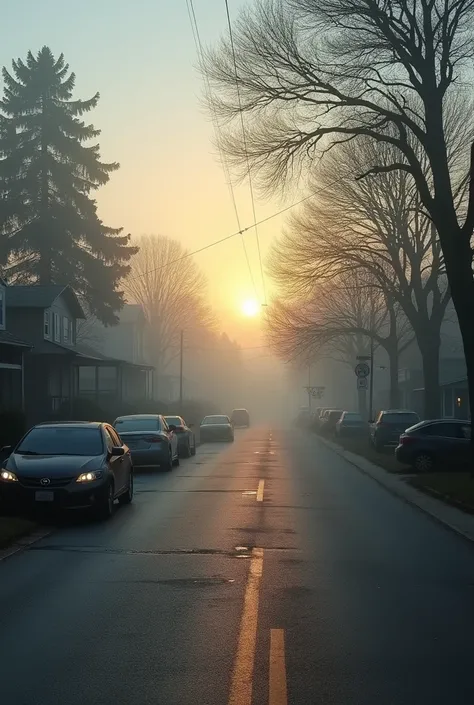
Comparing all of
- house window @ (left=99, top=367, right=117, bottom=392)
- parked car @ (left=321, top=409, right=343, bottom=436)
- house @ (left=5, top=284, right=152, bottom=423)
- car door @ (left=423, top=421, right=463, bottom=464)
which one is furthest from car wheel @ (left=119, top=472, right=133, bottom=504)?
house window @ (left=99, top=367, right=117, bottom=392)

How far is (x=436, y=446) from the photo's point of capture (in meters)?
25.3

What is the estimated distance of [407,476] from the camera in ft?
80.3

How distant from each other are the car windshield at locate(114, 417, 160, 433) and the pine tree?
30.7 m

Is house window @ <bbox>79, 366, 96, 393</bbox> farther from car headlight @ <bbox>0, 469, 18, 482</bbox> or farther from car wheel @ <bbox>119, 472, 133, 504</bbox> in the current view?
car headlight @ <bbox>0, 469, 18, 482</bbox>

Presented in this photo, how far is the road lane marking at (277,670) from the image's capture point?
244 inches

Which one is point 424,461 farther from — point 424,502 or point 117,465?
point 117,465

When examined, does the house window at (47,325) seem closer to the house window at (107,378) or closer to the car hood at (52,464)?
the house window at (107,378)

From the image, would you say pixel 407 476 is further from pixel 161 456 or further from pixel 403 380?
pixel 403 380

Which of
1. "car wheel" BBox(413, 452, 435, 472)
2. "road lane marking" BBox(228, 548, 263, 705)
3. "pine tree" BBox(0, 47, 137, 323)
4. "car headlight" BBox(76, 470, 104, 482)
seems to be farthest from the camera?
"pine tree" BBox(0, 47, 137, 323)

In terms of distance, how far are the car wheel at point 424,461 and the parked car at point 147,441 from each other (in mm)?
6787

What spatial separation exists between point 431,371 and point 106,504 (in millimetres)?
25828

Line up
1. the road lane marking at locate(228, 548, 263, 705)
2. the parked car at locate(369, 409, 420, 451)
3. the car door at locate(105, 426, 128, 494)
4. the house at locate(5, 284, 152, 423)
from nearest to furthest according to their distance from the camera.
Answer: the road lane marking at locate(228, 548, 263, 705) → the car door at locate(105, 426, 128, 494) → the parked car at locate(369, 409, 420, 451) → the house at locate(5, 284, 152, 423)

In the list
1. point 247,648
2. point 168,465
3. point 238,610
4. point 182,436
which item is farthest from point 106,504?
point 182,436

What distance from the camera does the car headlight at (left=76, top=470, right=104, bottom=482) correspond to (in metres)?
14.8
